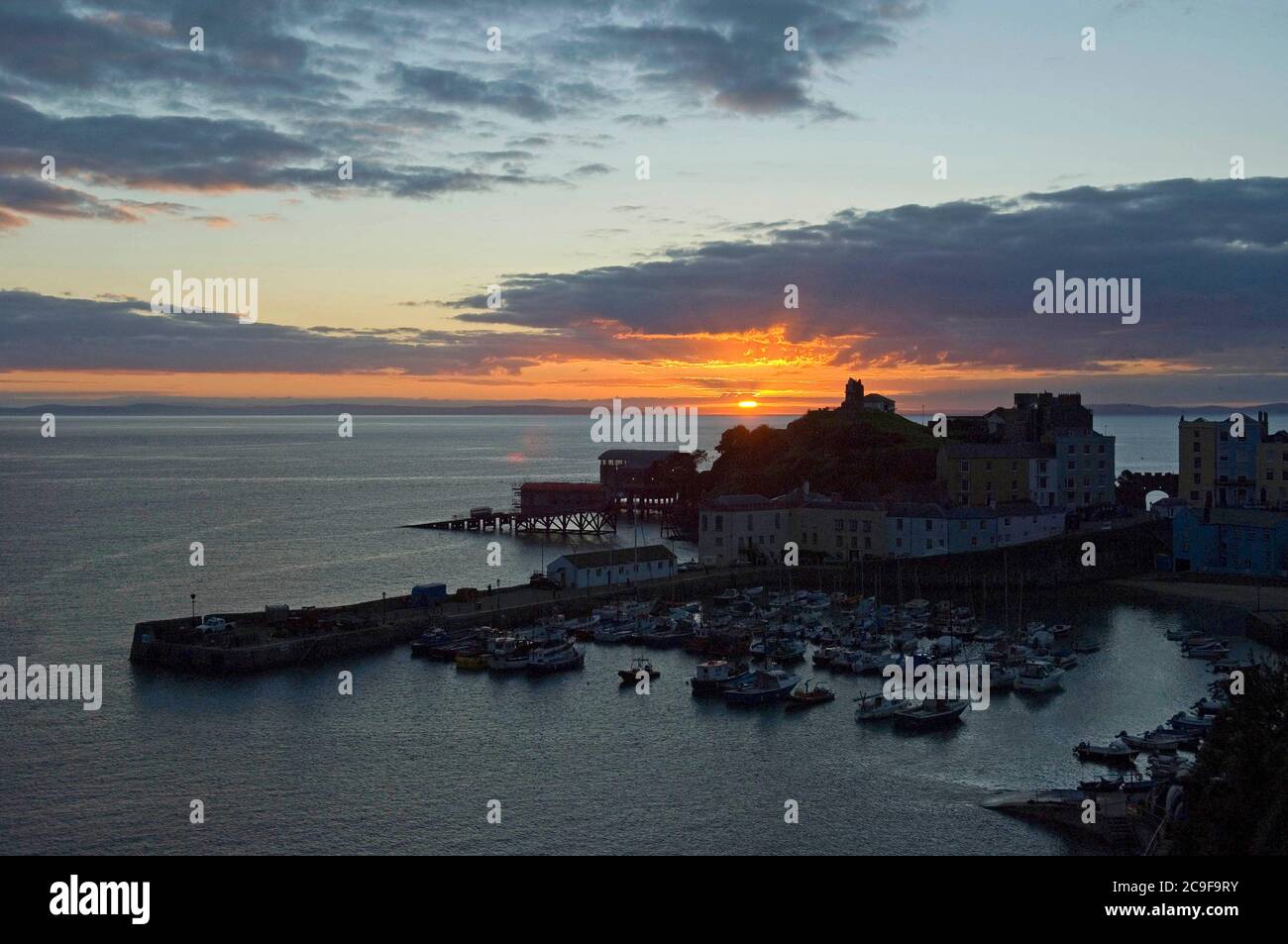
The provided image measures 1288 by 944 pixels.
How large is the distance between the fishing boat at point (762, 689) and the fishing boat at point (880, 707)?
2.22 metres

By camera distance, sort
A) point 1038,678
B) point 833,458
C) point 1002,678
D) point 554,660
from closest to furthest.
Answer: point 1038,678
point 1002,678
point 554,660
point 833,458

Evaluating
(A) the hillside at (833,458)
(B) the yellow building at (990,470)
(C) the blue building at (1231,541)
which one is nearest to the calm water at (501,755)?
(C) the blue building at (1231,541)

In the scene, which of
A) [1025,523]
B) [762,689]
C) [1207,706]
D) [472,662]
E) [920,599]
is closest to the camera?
[1207,706]

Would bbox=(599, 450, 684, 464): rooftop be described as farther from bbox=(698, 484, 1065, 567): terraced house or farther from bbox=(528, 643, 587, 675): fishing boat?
bbox=(528, 643, 587, 675): fishing boat

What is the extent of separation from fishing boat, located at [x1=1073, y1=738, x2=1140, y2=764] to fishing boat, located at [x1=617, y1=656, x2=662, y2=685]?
1053cm

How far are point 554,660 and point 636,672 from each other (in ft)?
9.17

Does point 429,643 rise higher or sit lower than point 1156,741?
higher

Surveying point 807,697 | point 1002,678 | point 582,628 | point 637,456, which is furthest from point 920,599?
point 637,456

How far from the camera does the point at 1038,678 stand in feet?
89.4

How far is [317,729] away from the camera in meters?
24.1

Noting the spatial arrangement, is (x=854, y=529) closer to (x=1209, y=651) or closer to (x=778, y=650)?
(x=778, y=650)

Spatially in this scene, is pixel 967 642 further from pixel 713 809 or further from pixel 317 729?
pixel 317 729

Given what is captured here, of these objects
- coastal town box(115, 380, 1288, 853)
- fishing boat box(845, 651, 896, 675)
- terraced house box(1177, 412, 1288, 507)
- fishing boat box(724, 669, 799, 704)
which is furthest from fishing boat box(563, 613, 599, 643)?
terraced house box(1177, 412, 1288, 507)
